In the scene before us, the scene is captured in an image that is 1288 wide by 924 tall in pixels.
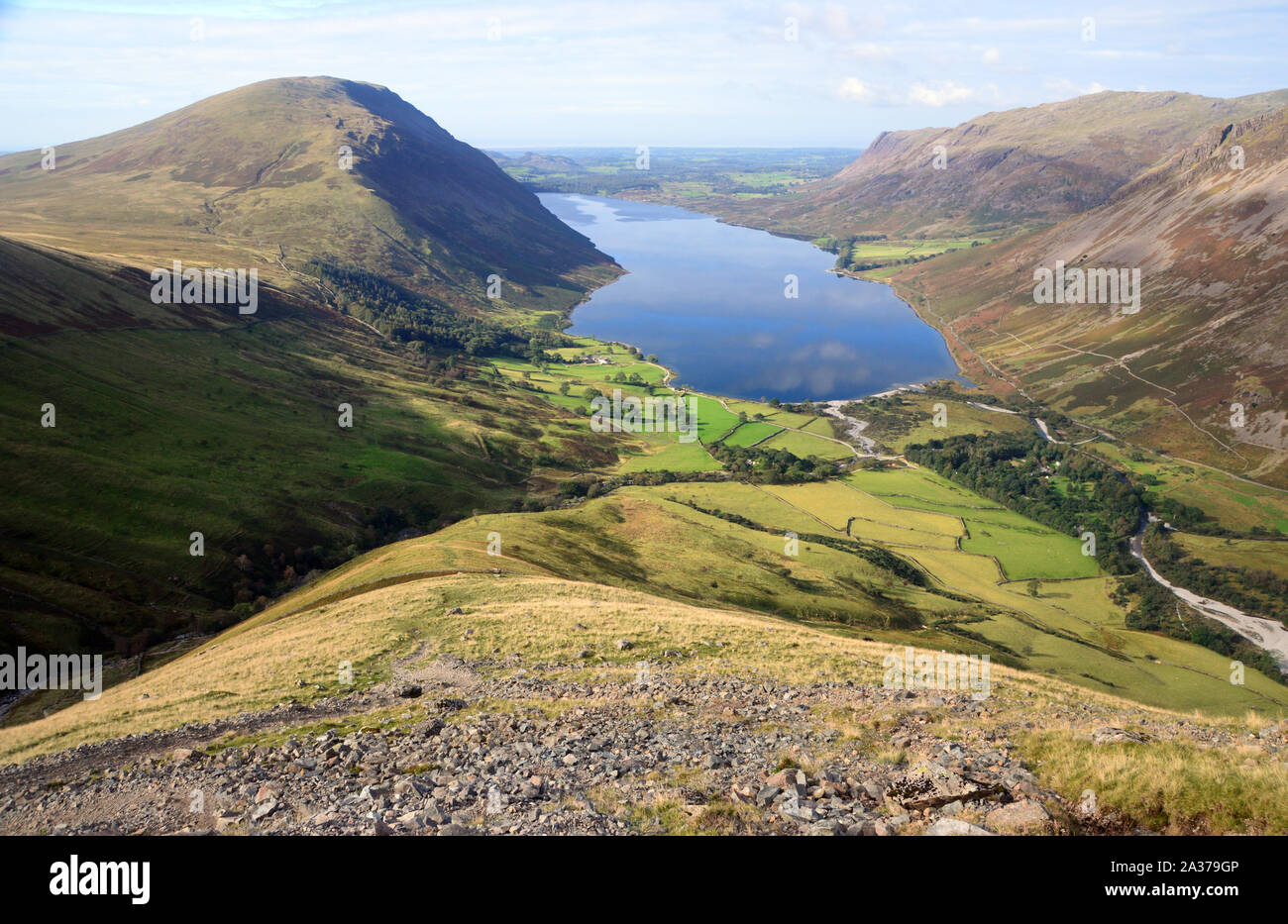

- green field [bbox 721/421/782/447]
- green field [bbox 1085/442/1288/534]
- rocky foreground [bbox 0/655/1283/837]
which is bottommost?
green field [bbox 1085/442/1288/534]

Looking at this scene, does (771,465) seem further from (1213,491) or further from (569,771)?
(569,771)

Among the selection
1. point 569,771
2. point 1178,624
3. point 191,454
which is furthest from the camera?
point 1178,624

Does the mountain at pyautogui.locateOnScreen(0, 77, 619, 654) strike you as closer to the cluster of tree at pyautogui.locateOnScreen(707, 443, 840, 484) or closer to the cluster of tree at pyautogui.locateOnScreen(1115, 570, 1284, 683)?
the cluster of tree at pyautogui.locateOnScreen(707, 443, 840, 484)

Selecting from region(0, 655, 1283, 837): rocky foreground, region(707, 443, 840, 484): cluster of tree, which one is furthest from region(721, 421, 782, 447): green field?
region(0, 655, 1283, 837): rocky foreground

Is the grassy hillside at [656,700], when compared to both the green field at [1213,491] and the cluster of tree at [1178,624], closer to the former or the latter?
the cluster of tree at [1178,624]

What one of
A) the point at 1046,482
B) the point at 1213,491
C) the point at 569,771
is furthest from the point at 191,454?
the point at 1213,491
